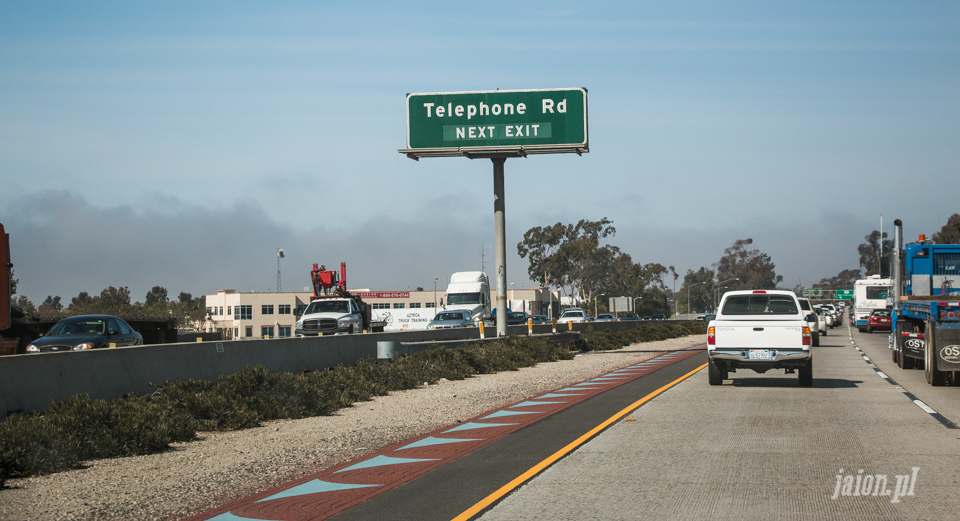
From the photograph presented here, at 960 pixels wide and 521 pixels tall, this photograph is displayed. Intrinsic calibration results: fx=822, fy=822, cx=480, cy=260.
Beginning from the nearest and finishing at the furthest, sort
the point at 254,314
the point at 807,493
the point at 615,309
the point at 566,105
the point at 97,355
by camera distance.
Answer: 1. the point at 807,493
2. the point at 97,355
3. the point at 566,105
4. the point at 615,309
5. the point at 254,314

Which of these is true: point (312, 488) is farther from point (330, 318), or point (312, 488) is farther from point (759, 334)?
point (330, 318)

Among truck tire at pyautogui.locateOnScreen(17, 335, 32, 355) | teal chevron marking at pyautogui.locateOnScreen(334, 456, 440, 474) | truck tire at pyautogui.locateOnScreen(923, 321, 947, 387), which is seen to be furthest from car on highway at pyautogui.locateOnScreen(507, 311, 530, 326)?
teal chevron marking at pyautogui.locateOnScreen(334, 456, 440, 474)

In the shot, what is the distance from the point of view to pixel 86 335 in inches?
722

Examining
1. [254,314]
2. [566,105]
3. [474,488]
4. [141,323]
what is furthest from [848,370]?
[254,314]

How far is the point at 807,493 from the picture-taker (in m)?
7.43

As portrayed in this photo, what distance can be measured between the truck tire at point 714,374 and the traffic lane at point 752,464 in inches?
87.6

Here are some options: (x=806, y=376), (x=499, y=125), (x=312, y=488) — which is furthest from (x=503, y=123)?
(x=312, y=488)

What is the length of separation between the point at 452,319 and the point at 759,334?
2538cm

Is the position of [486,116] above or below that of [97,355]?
above

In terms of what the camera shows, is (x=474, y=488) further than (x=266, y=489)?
No

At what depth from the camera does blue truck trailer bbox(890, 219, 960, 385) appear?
16.1 meters

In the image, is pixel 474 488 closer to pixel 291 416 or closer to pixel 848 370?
pixel 291 416

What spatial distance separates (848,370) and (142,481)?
18.2m

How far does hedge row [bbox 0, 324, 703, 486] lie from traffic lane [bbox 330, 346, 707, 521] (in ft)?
13.4
